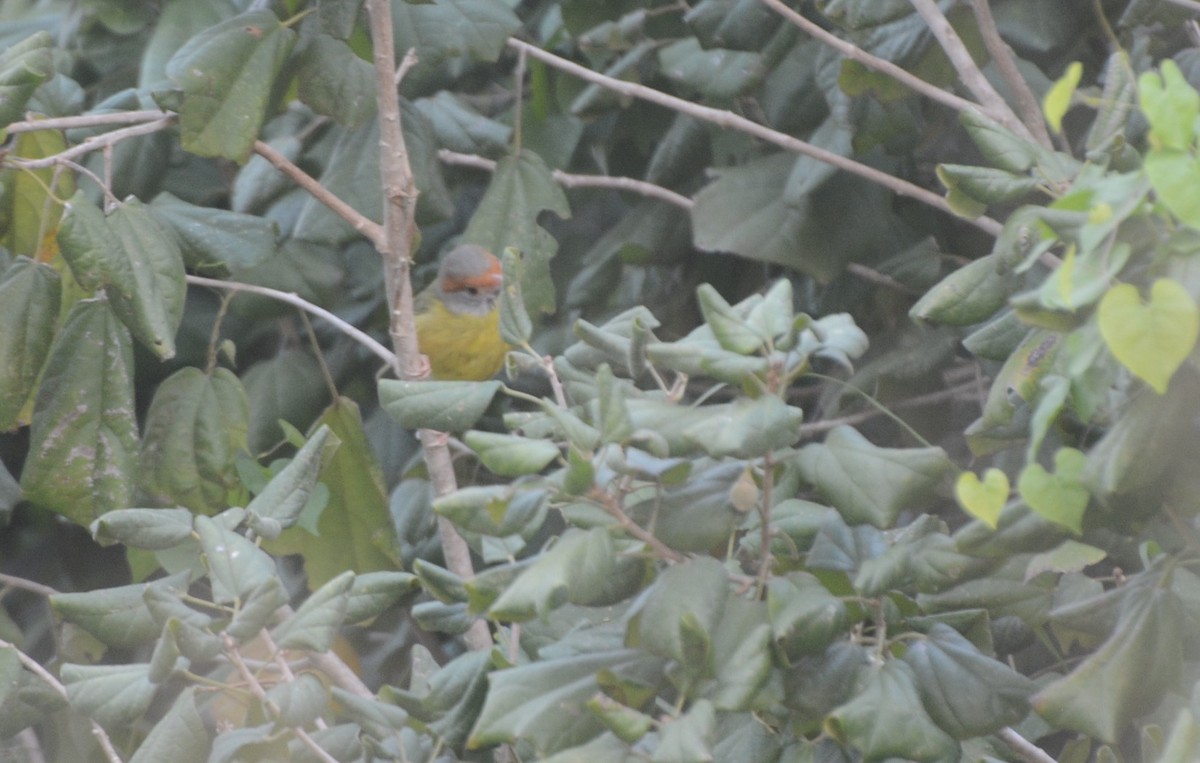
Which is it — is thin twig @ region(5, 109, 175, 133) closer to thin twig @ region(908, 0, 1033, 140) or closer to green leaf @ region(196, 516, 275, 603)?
green leaf @ region(196, 516, 275, 603)

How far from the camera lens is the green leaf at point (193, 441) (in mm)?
1895

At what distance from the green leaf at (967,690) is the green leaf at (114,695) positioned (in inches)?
25.5

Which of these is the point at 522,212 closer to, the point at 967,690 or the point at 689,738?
the point at 967,690

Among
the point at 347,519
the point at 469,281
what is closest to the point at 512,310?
the point at 347,519

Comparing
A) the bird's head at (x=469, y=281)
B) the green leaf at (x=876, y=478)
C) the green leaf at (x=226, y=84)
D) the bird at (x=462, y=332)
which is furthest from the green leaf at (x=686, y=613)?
the bird at (x=462, y=332)

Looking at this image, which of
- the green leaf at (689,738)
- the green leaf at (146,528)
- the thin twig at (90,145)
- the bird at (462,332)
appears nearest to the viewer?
the green leaf at (689,738)

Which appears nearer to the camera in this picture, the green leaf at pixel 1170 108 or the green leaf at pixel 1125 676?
the green leaf at pixel 1170 108

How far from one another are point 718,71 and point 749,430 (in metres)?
1.56

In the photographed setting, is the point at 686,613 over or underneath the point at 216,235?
over

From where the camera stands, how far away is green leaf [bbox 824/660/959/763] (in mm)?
928

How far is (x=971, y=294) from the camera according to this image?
1.19 m

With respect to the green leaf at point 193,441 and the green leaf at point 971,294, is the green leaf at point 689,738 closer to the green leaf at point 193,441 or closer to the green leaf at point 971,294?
the green leaf at point 971,294

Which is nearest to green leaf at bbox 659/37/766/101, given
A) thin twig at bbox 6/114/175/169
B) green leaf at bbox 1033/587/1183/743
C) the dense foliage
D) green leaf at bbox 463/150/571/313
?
the dense foliage

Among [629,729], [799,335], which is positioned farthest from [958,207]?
[629,729]
